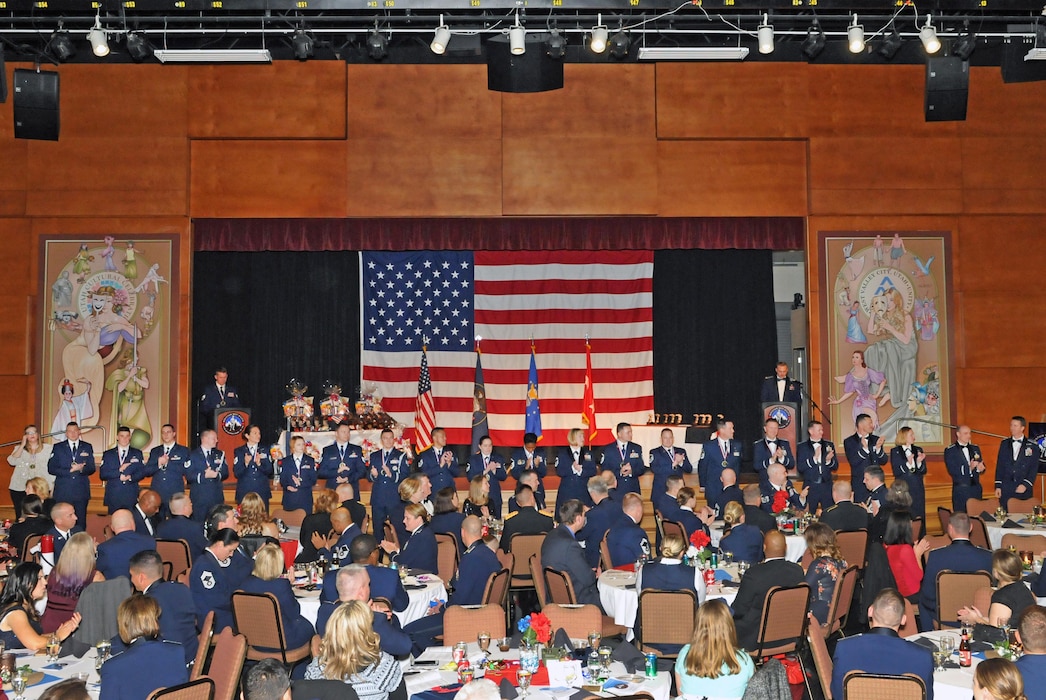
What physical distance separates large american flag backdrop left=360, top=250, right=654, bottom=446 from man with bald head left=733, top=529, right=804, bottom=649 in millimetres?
9983

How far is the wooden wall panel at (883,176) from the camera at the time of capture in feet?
51.9

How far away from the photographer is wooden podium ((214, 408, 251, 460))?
14906 mm

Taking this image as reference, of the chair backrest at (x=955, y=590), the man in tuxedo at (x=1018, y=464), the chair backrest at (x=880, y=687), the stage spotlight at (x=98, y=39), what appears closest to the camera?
the chair backrest at (x=880, y=687)

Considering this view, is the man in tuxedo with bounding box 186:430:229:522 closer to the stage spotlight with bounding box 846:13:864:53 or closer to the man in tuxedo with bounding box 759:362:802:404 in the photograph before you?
the man in tuxedo with bounding box 759:362:802:404

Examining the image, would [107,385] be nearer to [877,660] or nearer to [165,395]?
[165,395]

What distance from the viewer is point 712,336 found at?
1861 cm

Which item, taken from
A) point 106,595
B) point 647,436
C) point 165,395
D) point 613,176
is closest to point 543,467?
point 647,436

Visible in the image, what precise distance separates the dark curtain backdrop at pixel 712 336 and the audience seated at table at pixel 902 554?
933 centimetres

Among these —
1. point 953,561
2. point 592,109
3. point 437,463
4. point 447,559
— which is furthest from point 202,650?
point 592,109

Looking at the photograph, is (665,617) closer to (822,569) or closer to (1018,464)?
(822,569)

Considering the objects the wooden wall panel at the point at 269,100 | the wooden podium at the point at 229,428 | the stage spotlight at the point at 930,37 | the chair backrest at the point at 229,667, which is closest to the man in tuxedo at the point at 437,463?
the wooden podium at the point at 229,428

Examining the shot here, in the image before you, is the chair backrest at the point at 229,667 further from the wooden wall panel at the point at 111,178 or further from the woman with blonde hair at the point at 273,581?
the wooden wall panel at the point at 111,178

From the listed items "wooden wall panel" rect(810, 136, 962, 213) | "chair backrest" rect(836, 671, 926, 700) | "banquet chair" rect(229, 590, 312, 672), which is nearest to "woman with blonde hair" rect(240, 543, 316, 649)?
"banquet chair" rect(229, 590, 312, 672)

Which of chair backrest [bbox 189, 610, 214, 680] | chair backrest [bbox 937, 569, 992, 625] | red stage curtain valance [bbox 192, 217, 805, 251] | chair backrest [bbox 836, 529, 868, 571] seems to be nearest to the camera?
chair backrest [bbox 189, 610, 214, 680]
